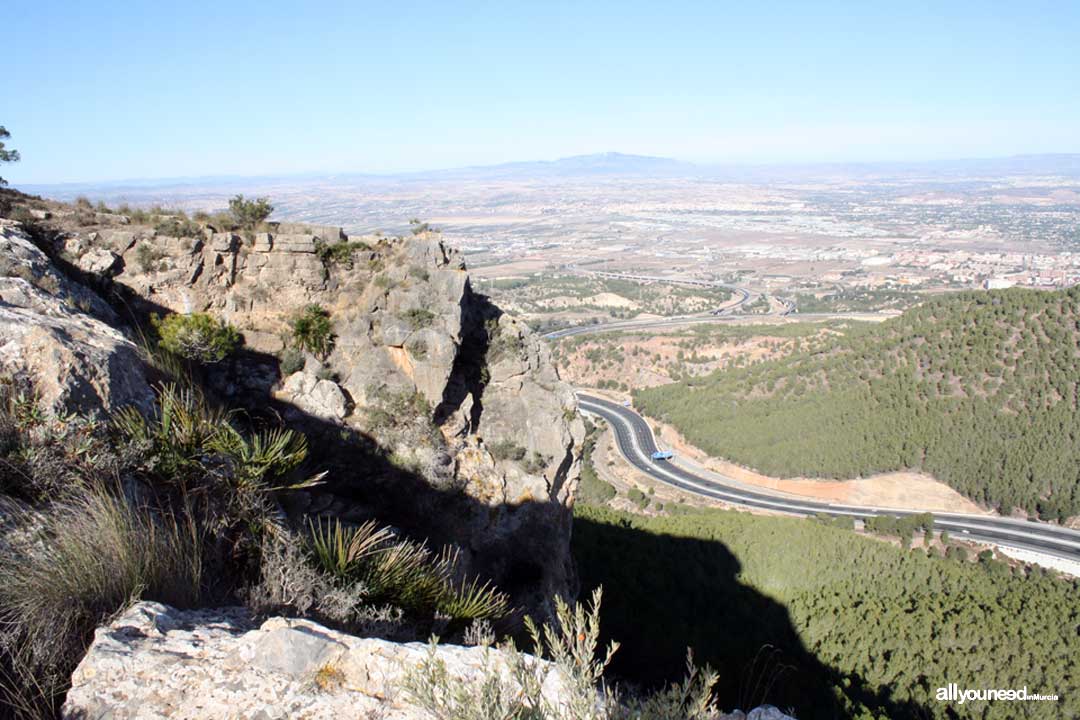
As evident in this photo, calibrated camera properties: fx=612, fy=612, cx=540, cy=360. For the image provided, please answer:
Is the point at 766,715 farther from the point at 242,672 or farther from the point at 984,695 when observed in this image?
the point at 984,695

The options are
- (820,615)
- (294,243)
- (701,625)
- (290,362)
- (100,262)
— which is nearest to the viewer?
(290,362)

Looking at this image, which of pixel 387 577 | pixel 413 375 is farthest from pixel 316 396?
pixel 387 577

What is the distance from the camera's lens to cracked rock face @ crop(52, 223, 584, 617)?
12133mm

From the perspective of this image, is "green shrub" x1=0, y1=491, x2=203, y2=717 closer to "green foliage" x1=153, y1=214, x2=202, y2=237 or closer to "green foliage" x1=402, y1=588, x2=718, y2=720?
"green foliage" x1=402, y1=588, x2=718, y2=720

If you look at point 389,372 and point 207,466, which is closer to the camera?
point 207,466

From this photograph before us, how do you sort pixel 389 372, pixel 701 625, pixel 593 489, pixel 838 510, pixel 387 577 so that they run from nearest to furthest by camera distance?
pixel 387 577, pixel 389 372, pixel 701 625, pixel 838 510, pixel 593 489

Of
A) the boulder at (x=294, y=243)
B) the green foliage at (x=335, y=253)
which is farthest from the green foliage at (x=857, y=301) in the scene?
the boulder at (x=294, y=243)

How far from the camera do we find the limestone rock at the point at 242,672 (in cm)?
333

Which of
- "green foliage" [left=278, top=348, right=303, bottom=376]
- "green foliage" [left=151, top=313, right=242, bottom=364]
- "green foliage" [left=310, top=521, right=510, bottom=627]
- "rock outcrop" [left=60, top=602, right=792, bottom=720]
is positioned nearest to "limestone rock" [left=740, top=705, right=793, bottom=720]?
"rock outcrop" [left=60, top=602, right=792, bottom=720]

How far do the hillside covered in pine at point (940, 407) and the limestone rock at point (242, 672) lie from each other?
139 feet

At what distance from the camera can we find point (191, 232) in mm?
13453

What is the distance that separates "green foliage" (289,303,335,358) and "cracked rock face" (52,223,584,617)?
18cm

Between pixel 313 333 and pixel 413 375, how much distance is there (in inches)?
89.4

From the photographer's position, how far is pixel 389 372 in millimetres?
12930
